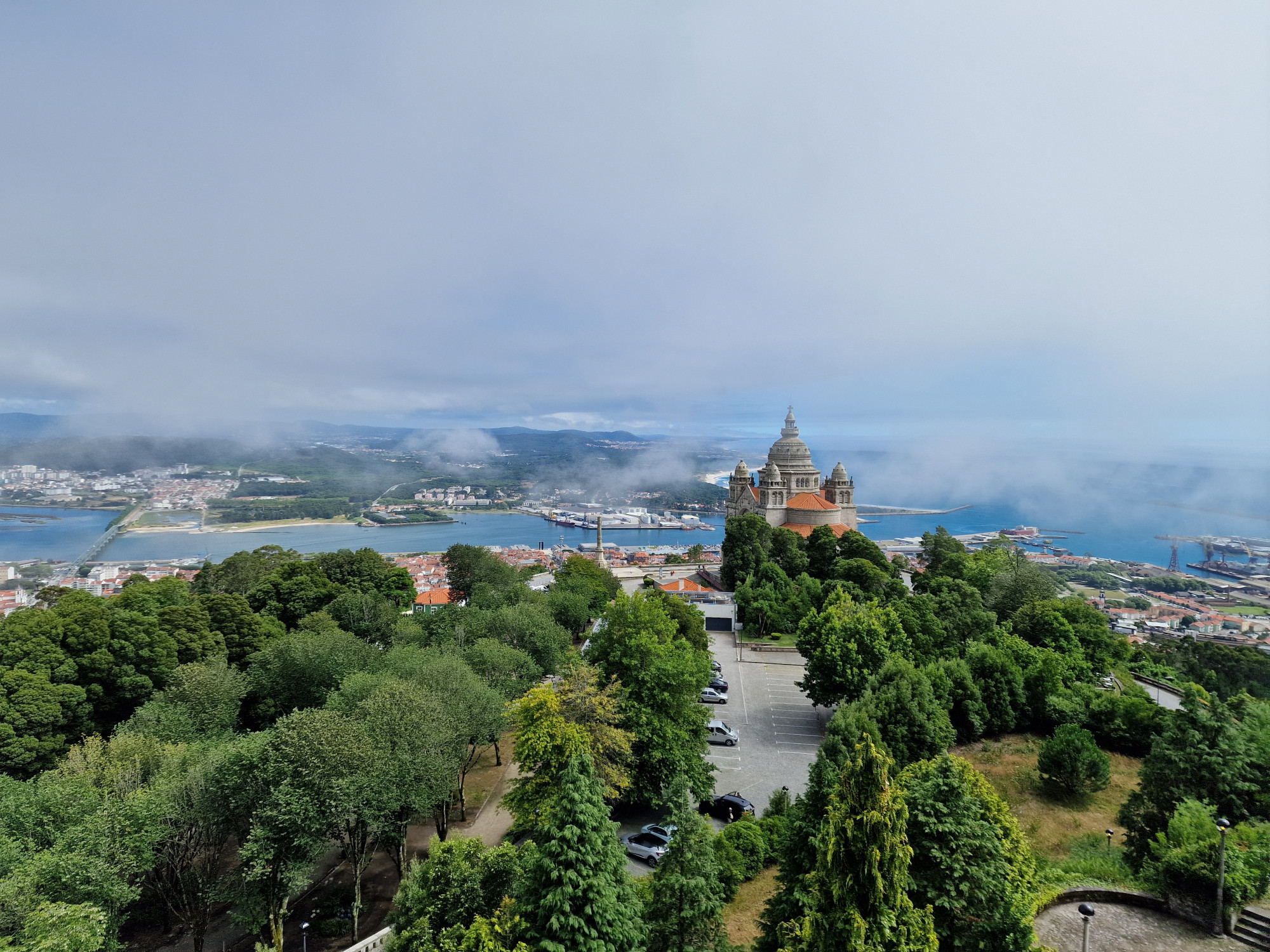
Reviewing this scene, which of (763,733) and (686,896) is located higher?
(686,896)

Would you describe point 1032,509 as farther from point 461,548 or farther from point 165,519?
point 165,519

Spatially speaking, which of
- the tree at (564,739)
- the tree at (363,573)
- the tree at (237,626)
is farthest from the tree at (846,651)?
the tree at (363,573)

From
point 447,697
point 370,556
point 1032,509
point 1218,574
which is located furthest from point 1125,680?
point 1032,509

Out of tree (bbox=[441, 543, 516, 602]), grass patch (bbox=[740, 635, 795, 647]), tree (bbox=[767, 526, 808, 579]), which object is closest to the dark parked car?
grass patch (bbox=[740, 635, 795, 647])

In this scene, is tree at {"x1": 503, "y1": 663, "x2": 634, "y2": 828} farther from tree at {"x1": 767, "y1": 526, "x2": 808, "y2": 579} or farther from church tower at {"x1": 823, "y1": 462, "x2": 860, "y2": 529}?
church tower at {"x1": 823, "y1": 462, "x2": 860, "y2": 529}

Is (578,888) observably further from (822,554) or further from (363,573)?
(822,554)

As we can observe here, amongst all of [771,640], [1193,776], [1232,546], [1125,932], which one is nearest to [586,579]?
[771,640]
